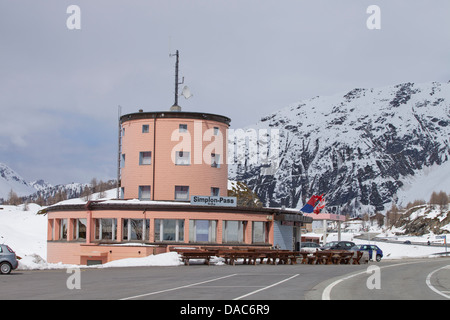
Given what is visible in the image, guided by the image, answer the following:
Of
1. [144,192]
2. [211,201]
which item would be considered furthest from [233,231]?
[144,192]

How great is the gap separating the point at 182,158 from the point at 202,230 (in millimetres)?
7282

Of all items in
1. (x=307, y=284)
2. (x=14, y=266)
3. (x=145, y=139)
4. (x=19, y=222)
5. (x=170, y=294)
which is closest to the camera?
(x=170, y=294)

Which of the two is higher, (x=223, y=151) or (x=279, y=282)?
(x=223, y=151)

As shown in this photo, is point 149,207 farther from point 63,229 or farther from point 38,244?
point 38,244

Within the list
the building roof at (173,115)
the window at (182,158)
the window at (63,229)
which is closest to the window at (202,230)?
the window at (182,158)

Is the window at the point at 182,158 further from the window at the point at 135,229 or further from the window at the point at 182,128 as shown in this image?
the window at the point at 135,229

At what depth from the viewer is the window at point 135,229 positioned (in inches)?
1898

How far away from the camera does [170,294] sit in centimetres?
2000

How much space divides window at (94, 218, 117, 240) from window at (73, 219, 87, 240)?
114 cm

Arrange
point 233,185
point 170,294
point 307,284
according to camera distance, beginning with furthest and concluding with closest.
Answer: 1. point 233,185
2. point 307,284
3. point 170,294

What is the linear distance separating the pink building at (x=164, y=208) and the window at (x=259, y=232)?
16mm
